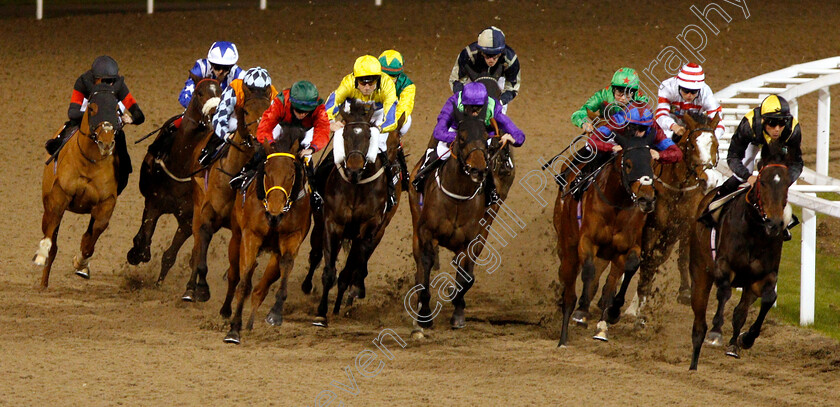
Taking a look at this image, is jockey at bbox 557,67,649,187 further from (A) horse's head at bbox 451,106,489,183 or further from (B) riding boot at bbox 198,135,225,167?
(B) riding boot at bbox 198,135,225,167

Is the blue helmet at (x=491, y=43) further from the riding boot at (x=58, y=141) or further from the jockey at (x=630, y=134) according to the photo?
the riding boot at (x=58, y=141)

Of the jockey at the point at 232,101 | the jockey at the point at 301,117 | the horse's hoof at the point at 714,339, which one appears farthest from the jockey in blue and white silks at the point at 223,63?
the horse's hoof at the point at 714,339

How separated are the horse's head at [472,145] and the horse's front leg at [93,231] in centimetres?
297

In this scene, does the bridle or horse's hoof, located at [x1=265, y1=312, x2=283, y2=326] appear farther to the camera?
horse's hoof, located at [x1=265, y1=312, x2=283, y2=326]

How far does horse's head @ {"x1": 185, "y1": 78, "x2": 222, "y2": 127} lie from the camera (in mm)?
9273

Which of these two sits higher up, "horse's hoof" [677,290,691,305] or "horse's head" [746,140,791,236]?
"horse's head" [746,140,791,236]

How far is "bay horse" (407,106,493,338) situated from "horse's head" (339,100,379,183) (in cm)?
60

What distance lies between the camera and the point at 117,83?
30.7 ft

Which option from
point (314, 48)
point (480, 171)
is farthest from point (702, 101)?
point (314, 48)

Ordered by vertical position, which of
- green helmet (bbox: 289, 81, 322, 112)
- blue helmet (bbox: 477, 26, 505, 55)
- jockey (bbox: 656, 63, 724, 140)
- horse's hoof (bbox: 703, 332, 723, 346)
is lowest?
horse's hoof (bbox: 703, 332, 723, 346)

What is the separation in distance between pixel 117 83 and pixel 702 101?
460cm

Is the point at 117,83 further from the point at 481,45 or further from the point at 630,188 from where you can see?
the point at 630,188

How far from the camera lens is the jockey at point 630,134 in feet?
26.5

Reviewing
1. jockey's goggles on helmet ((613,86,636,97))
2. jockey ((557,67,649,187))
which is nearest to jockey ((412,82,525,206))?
jockey ((557,67,649,187))
